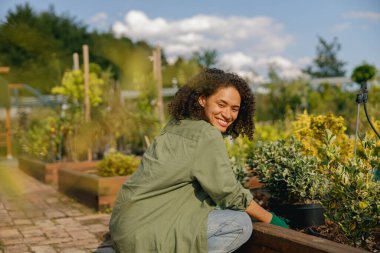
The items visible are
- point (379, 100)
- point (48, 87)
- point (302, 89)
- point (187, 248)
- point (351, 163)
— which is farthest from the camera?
point (302, 89)

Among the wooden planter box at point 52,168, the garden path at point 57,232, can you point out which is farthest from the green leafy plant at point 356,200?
the wooden planter box at point 52,168

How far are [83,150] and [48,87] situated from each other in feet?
23.2

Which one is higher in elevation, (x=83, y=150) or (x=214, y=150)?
(x=214, y=150)

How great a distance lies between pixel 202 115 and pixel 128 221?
0.67 metres

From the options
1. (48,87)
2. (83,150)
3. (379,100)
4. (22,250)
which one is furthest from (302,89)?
(48,87)

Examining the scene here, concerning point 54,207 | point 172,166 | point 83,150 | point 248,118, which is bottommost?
point 54,207

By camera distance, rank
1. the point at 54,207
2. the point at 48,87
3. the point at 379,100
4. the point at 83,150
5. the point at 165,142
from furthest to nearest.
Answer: the point at 379,100 → the point at 83,150 → the point at 54,207 → the point at 165,142 → the point at 48,87

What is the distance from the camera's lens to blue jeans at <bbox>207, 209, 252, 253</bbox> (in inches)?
83.4

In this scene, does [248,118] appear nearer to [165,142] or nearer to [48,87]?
[165,142]

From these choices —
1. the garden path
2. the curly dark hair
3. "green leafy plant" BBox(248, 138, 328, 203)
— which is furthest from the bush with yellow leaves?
the garden path

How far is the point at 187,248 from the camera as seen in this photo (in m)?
1.96

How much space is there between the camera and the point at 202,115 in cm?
236

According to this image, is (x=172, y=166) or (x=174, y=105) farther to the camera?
(x=174, y=105)

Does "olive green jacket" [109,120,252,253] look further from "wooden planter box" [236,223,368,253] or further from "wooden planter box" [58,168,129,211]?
"wooden planter box" [58,168,129,211]
